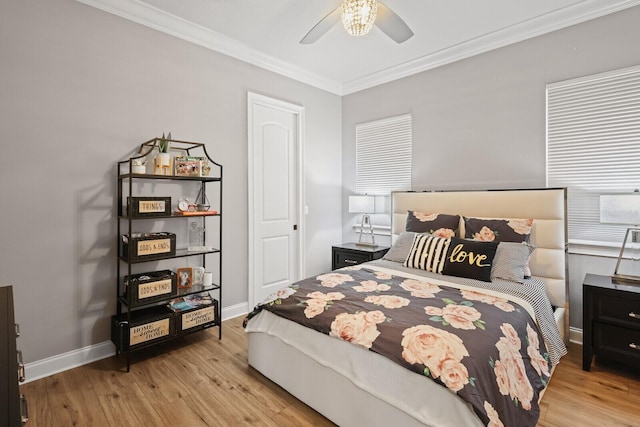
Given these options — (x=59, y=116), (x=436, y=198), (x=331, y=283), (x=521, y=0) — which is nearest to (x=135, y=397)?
(x=331, y=283)

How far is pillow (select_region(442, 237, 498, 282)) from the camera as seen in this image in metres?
2.52

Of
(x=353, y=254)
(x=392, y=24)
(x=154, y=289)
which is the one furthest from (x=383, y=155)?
(x=154, y=289)

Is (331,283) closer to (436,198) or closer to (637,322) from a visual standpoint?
(436,198)

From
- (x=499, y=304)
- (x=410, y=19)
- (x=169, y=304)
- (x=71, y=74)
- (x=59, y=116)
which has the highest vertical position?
(x=410, y=19)

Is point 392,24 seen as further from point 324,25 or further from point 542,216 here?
point 542,216

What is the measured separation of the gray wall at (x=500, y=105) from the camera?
8.89ft

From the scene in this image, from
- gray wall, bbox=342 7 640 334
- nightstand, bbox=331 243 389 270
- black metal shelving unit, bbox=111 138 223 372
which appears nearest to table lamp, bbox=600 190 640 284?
gray wall, bbox=342 7 640 334

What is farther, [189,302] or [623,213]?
[189,302]

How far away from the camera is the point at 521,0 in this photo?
2.62 metres

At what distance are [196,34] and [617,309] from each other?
13.1 ft

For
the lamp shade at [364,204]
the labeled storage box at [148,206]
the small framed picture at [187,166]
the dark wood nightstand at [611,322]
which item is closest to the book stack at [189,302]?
the labeled storage box at [148,206]

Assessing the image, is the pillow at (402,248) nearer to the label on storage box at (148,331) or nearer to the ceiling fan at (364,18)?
the ceiling fan at (364,18)

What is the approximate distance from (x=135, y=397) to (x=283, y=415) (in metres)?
0.98

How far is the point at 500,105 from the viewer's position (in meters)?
3.22
